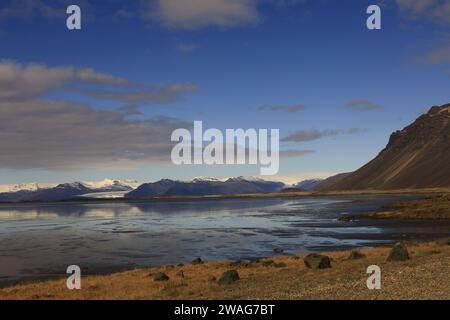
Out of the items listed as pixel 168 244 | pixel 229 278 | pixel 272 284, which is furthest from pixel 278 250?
pixel 272 284

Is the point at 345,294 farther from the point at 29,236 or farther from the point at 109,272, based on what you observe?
the point at 29,236

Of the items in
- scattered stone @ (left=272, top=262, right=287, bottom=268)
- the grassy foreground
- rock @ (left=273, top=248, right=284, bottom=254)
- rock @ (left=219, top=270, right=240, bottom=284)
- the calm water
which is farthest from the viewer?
rock @ (left=273, top=248, right=284, bottom=254)

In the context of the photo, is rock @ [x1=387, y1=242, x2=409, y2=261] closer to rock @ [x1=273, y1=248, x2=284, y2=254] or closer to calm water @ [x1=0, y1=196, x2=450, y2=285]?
calm water @ [x1=0, y1=196, x2=450, y2=285]

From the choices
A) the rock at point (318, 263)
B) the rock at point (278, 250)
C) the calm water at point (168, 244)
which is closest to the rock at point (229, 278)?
the rock at point (318, 263)

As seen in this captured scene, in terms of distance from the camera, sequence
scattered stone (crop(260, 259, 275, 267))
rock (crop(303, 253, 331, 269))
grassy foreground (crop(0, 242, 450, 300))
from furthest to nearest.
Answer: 1. scattered stone (crop(260, 259, 275, 267))
2. rock (crop(303, 253, 331, 269))
3. grassy foreground (crop(0, 242, 450, 300))

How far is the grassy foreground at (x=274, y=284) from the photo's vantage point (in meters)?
24.9

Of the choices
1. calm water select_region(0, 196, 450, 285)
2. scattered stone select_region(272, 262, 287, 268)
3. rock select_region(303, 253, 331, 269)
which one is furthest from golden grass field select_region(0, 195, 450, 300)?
calm water select_region(0, 196, 450, 285)

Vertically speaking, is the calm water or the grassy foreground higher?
the grassy foreground

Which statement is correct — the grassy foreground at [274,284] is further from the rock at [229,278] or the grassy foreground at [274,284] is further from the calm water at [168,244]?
the calm water at [168,244]

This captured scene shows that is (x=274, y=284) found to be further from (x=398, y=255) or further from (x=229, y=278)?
(x=398, y=255)

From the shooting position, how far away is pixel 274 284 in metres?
30.6

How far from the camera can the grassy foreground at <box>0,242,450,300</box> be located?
24.9 meters
